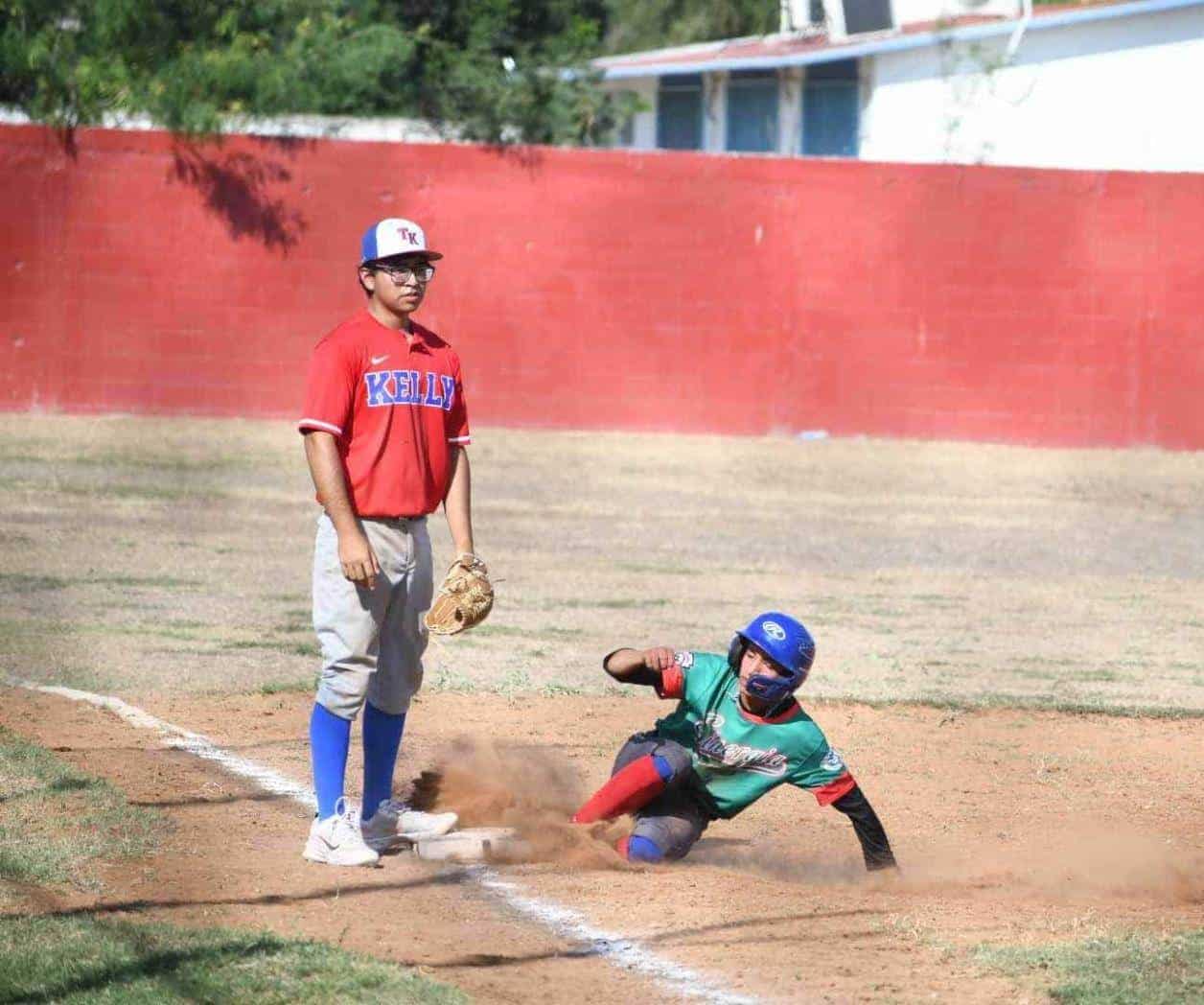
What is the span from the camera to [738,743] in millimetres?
6125

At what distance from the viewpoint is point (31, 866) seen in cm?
548

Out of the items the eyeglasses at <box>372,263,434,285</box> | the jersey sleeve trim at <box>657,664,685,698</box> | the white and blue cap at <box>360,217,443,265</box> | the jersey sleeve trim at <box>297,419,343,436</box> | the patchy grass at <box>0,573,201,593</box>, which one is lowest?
the patchy grass at <box>0,573,201,593</box>

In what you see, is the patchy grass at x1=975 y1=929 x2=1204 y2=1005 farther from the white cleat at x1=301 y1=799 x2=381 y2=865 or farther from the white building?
the white building

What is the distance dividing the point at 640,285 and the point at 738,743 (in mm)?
13445

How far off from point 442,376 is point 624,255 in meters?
13.3

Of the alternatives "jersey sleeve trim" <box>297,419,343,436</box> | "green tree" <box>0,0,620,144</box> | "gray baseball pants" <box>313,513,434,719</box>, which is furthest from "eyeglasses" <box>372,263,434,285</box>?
"green tree" <box>0,0,620,144</box>

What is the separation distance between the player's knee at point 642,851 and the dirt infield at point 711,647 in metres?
0.10

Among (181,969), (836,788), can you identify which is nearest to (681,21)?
(836,788)

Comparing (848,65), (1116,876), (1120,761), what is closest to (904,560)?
(1120,761)

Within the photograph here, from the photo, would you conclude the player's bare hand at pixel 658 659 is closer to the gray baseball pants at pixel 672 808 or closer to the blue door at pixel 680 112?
the gray baseball pants at pixel 672 808

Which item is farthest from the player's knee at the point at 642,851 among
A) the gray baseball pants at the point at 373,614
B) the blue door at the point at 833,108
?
the blue door at the point at 833,108

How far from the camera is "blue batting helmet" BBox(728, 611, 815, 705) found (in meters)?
5.90

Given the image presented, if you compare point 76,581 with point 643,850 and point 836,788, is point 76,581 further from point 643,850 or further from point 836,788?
point 836,788

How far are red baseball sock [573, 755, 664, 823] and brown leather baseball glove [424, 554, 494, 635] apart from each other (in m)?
0.68
